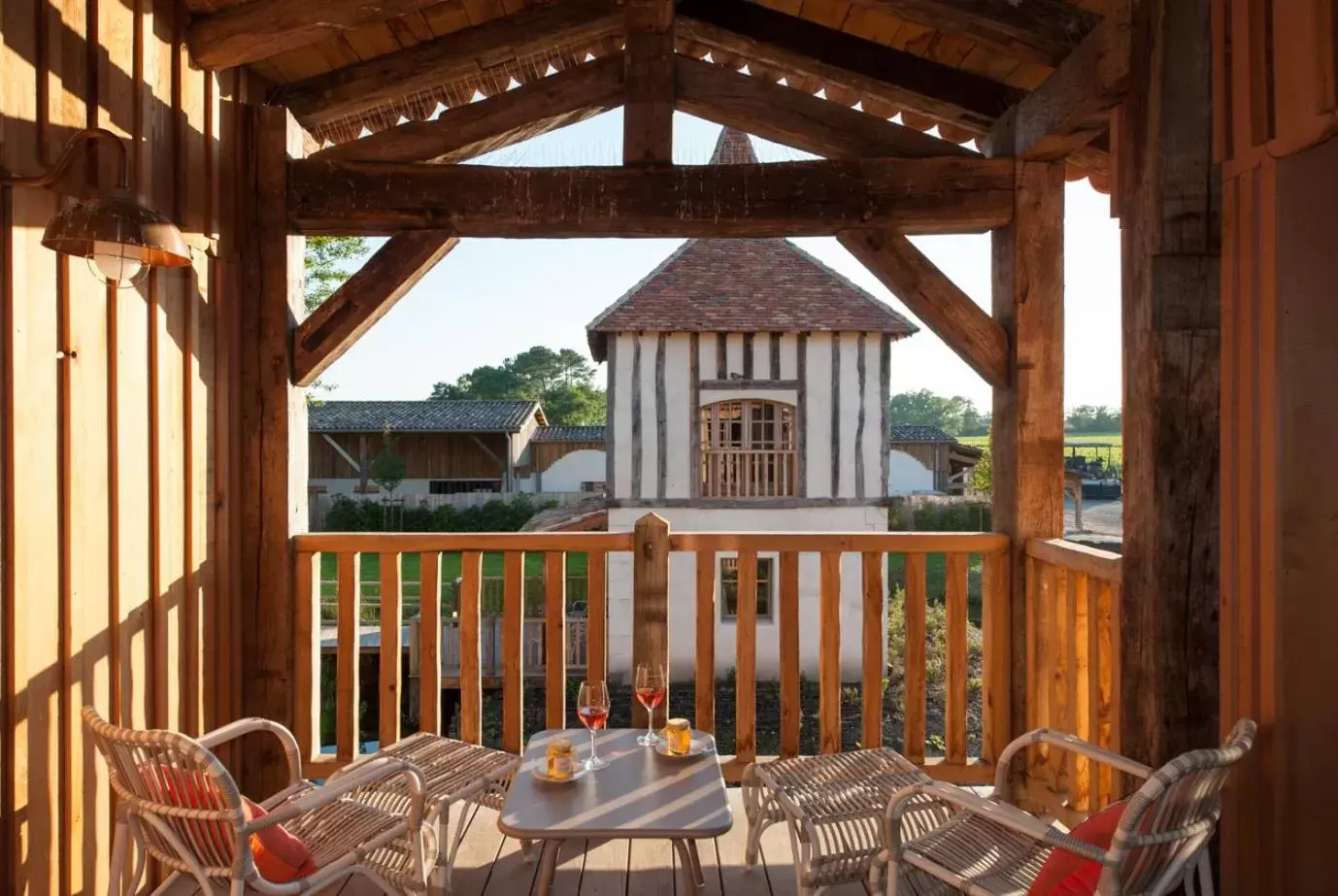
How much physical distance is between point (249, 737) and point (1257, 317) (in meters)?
3.28

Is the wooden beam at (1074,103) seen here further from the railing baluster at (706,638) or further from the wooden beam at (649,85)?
the railing baluster at (706,638)

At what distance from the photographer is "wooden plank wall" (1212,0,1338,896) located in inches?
75.8

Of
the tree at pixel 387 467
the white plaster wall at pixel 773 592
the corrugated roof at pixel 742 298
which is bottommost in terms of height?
the white plaster wall at pixel 773 592

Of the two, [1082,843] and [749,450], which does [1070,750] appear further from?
[749,450]

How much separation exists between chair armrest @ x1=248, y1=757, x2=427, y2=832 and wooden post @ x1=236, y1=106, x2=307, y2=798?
1038 millimetres

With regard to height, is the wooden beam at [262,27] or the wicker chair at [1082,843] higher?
the wooden beam at [262,27]

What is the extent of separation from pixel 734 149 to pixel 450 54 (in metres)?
8.58

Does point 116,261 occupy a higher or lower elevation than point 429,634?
higher

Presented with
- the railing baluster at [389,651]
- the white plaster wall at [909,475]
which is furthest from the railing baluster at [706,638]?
the white plaster wall at [909,475]

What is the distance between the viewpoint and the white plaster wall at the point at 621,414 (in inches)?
475

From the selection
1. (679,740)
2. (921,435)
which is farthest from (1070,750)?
(921,435)

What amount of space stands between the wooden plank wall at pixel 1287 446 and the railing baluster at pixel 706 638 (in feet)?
5.31

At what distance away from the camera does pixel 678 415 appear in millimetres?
12094

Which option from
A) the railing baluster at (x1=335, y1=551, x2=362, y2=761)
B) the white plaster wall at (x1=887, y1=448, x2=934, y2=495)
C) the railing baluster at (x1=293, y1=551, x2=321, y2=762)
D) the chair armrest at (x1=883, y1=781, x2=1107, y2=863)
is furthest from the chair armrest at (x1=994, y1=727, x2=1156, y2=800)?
the white plaster wall at (x1=887, y1=448, x2=934, y2=495)
